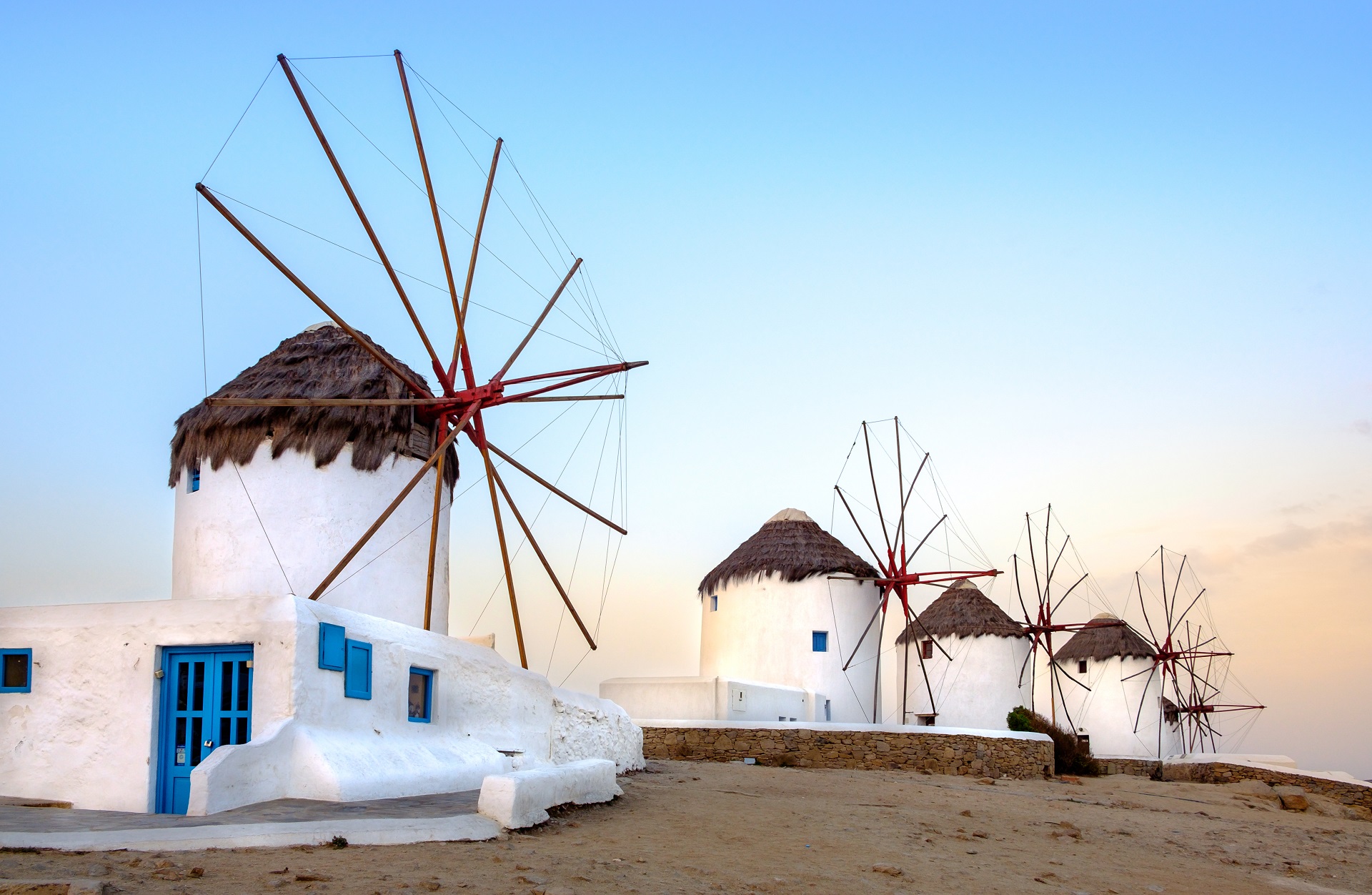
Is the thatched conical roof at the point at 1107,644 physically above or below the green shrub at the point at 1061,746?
above

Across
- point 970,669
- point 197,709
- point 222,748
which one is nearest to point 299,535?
point 197,709

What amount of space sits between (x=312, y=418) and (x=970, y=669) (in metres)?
22.0

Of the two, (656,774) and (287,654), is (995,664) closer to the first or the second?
(656,774)

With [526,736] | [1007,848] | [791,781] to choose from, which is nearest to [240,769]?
[526,736]

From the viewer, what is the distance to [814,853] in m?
10.2

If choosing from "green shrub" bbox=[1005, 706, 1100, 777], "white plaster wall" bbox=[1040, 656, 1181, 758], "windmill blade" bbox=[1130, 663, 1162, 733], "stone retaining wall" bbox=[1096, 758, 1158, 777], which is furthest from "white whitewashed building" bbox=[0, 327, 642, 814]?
"windmill blade" bbox=[1130, 663, 1162, 733]

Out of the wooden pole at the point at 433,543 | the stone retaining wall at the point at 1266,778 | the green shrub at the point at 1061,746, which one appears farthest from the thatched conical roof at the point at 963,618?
the wooden pole at the point at 433,543

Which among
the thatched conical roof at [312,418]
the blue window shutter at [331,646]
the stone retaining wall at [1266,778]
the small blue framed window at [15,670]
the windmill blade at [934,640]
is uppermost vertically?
the thatched conical roof at [312,418]

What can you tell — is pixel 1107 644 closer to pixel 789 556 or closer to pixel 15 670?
pixel 789 556

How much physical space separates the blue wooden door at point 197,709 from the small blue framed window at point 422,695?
2.28 m

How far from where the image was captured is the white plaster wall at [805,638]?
95.9 ft

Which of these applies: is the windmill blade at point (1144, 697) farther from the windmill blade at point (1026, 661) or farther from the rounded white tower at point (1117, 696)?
the windmill blade at point (1026, 661)

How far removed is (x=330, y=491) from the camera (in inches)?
621

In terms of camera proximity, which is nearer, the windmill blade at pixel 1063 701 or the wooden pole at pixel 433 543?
the wooden pole at pixel 433 543
